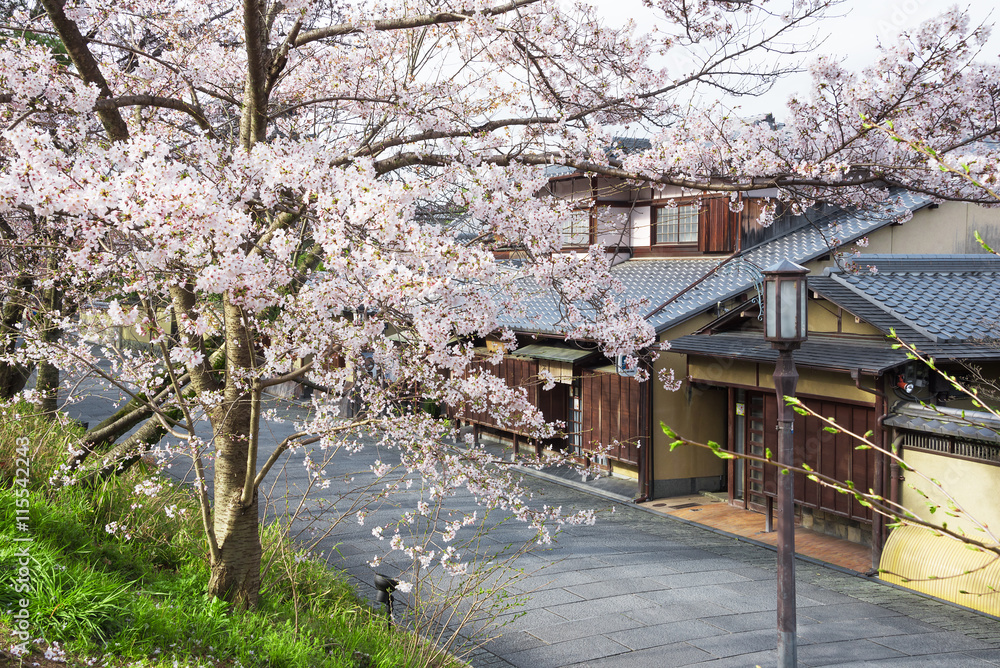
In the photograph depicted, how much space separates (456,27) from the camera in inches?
302

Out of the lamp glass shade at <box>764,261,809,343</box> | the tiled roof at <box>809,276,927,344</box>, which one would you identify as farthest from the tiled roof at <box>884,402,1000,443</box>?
the lamp glass shade at <box>764,261,809,343</box>

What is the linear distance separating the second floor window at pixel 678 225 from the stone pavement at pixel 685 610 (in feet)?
26.1

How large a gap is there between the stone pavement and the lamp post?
1.18 m

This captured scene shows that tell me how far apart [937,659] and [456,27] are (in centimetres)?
813

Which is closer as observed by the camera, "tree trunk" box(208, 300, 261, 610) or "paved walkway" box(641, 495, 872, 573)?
"tree trunk" box(208, 300, 261, 610)

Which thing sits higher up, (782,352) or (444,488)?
(782,352)

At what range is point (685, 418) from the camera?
14938 mm

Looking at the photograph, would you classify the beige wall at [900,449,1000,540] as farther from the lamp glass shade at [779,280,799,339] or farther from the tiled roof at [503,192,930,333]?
the tiled roof at [503,192,930,333]

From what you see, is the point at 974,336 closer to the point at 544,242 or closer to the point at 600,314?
the point at 600,314

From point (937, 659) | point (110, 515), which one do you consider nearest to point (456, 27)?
point (110, 515)

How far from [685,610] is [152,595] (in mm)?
5929

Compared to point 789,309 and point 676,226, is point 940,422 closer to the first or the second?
point 789,309

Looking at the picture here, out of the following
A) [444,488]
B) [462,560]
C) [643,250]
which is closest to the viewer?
[444,488]

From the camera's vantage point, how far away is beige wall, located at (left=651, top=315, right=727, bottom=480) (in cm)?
1480
